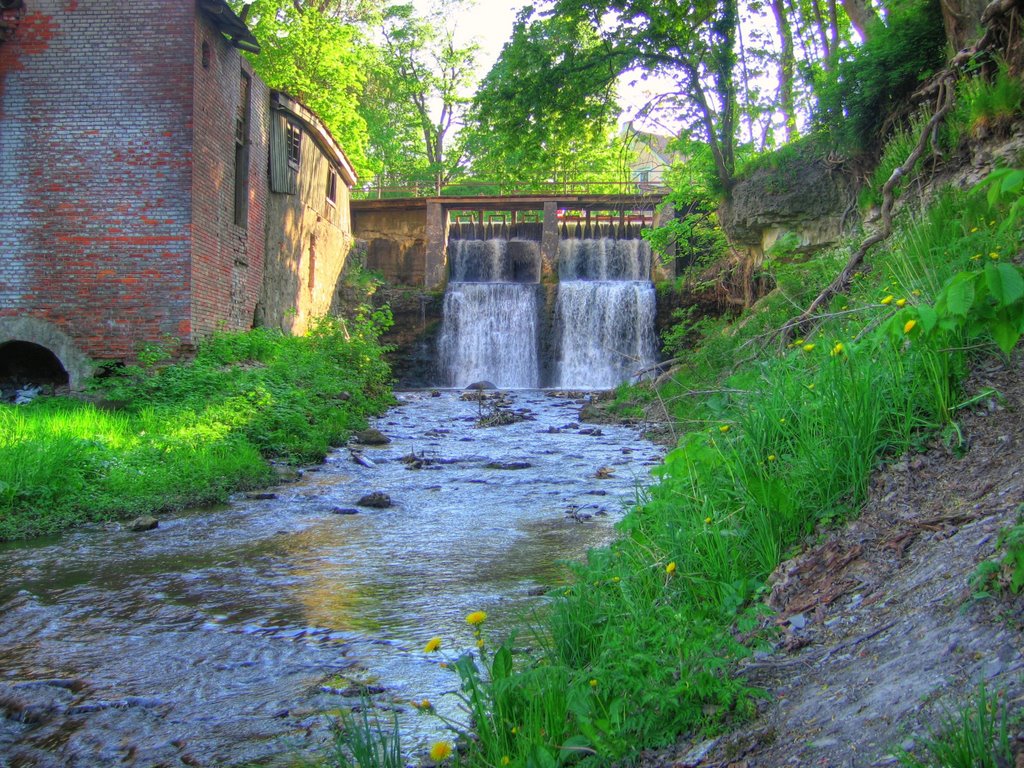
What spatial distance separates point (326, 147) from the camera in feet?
71.8

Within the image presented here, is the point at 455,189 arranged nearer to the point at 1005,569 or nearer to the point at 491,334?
the point at 491,334

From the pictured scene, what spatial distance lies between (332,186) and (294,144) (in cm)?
453

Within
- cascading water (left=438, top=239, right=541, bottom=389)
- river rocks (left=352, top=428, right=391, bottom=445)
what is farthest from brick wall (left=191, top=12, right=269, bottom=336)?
cascading water (left=438, top=239, right=541, bottom=389)

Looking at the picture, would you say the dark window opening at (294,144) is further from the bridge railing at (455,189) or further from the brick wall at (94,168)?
the bridge railing at (455,189)

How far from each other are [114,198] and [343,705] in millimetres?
11653

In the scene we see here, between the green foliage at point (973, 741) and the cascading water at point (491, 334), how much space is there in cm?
2145

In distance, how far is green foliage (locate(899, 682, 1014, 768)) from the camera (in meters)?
1.68

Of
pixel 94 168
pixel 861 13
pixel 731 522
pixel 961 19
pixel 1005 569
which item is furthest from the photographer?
pixel 861 13

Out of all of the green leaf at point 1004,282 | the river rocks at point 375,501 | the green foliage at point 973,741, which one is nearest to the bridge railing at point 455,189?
the river rocks at point 375,501

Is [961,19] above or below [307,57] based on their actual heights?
below

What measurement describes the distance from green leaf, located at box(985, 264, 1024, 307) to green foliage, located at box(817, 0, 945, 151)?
8.61 metres

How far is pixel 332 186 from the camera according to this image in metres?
23.6

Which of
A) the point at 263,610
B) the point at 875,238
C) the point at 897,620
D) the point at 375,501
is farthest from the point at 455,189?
the point at 897,620

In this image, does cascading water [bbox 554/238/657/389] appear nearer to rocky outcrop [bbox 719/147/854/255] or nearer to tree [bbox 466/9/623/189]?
tree [bbox 466/9/623/189]
